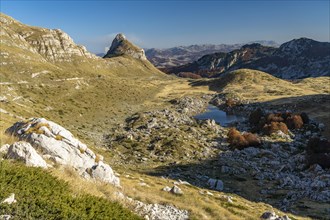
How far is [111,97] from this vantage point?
12200 centimetres

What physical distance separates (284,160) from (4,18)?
191 meters

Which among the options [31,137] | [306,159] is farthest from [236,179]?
[31,137]

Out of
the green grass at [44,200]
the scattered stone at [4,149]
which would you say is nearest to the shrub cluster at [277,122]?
the scattered stone at [4,149]

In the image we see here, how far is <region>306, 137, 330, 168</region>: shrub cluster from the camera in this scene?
4747cm

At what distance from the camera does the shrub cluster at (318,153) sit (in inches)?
1869

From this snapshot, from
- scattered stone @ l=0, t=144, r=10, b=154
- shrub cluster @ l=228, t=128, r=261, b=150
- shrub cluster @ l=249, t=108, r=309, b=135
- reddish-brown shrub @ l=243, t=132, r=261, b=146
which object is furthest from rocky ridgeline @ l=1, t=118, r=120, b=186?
shrub cluster @ l=249, t=108, r=309, b=135

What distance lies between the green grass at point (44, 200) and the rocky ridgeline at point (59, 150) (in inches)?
123

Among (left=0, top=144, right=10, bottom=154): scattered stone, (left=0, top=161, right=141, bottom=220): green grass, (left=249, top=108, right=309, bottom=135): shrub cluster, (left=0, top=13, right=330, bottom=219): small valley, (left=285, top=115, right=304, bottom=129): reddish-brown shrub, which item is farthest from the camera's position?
(left=285, top=115, right=304, bottom=129): reddish-brown shrub

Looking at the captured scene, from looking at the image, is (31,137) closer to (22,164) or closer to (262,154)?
(22,164)

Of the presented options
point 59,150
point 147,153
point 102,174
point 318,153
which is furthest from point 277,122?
point 59,150

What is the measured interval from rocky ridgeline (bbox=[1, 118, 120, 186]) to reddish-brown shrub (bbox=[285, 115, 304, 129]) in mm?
65709

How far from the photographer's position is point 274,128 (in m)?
71.8

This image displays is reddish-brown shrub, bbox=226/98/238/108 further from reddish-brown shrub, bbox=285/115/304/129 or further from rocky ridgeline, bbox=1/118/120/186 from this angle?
rocky ridgeline, bbox=1/118/120/186

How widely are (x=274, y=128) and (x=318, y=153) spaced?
20608 millimetres
